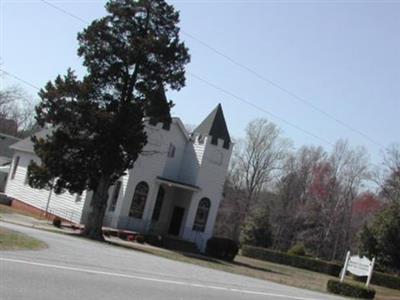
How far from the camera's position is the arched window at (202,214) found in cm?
4747

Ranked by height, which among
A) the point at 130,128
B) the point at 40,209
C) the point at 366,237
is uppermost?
the point at 130,128

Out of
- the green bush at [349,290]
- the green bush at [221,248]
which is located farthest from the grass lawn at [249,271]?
the green bush at [221,248]

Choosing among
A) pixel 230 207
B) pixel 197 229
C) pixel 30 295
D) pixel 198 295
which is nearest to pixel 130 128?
pixel 197 229

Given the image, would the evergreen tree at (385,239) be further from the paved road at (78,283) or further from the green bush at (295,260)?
the paved road at (78,283)

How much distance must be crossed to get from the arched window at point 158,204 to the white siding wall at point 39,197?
6046 millimetres

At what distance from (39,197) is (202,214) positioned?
12713mm

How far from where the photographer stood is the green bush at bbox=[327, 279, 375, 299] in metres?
26.7

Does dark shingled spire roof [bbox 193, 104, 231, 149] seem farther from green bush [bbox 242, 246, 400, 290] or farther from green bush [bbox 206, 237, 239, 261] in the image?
green bush [bbox 242, 246, 400, 290]

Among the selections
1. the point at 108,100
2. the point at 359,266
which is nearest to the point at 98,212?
the point at 108,100

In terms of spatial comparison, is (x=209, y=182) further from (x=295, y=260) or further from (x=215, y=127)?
(x=295, y=260)

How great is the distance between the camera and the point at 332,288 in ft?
89.1

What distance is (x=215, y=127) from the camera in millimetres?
47906

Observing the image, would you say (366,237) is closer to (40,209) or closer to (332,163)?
(40,209)

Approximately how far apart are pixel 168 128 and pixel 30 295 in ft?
122
